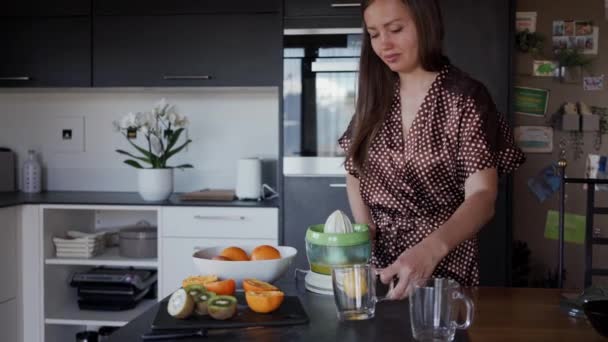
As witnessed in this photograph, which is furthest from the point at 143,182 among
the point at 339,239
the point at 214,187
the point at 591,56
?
the point at 591,56

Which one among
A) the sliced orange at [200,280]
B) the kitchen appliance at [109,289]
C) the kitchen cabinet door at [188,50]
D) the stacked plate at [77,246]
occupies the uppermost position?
the kitchen cabinet door at [188,50]

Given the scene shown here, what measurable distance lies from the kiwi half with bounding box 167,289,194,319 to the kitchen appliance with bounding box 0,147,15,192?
271cm

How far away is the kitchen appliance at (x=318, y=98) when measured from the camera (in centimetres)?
287

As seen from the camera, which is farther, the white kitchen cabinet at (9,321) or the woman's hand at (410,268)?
the white kitchen cabinet at (9,321)

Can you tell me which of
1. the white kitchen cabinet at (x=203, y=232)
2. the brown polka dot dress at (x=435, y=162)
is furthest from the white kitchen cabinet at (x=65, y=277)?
the brown polka dot dress at (x=435, y=162)

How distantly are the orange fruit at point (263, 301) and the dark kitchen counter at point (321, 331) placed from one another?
0.20 feet

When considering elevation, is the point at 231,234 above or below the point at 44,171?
below

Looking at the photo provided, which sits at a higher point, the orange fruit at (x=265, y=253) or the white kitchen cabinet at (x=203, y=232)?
the orange fruit at (x=265, y=253)

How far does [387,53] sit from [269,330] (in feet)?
2.44

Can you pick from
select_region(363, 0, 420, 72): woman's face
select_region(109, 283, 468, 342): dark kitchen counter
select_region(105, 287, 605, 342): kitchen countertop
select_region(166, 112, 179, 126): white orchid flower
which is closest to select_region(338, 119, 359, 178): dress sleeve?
select_region(363, 0, 420, 72): woman's face

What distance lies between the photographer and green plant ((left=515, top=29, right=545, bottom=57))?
10.2ft

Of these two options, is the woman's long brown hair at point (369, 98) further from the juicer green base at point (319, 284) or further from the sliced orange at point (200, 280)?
the sliced orange at point (200, 280)

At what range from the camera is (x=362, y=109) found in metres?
1.58

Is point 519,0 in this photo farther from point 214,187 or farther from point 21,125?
point 21,125
